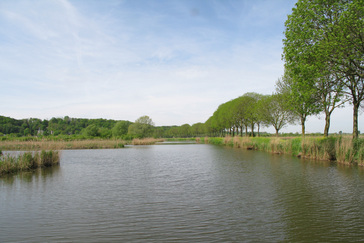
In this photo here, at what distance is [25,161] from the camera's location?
1491 centimetres

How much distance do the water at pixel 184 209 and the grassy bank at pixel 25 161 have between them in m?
1.84

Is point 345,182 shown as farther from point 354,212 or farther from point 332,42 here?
point 332,42

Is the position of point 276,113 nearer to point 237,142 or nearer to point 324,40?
point 237,142

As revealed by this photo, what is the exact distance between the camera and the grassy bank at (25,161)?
44.8 ft

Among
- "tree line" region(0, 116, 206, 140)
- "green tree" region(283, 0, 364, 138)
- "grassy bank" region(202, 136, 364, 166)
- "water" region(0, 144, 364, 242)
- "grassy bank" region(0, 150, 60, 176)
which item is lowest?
"water" region(0, 144, 364, 242)

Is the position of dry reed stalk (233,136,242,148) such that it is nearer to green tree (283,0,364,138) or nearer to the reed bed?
the reed bed

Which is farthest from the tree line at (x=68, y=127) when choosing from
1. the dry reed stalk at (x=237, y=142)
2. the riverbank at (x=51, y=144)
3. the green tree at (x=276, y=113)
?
the green tree at (x=276, y=113)

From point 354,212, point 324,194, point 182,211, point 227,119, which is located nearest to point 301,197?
point 324,194

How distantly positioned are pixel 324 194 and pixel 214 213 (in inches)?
184

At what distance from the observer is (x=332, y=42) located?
1426 centimetres

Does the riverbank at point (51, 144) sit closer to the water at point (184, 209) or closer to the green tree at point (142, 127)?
the water at point (184, 209)

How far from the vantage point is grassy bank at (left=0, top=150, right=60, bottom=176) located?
1365cm

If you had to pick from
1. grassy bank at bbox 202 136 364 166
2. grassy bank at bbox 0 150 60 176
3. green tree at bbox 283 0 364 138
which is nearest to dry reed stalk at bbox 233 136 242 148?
grassy bank at bbox 202 136 364 166

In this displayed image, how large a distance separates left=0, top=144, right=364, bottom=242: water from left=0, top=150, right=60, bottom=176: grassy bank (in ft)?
6.02
